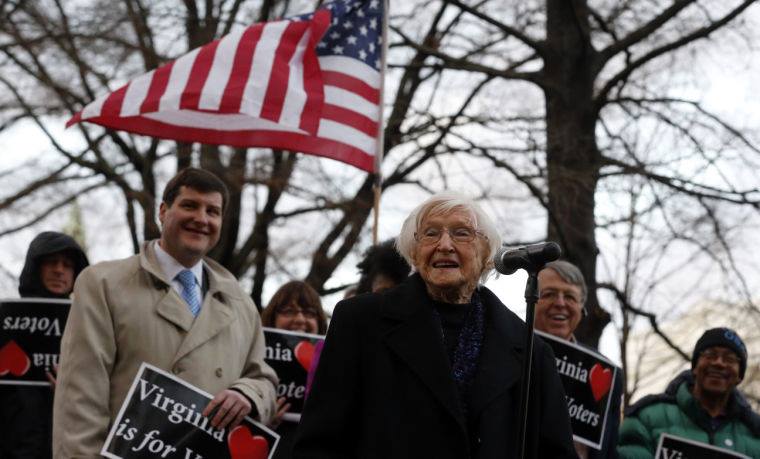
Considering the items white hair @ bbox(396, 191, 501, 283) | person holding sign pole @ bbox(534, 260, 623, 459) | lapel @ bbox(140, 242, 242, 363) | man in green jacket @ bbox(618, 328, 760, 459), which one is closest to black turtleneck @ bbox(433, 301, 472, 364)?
white hair @ bbox(396, 191, 501, 283)

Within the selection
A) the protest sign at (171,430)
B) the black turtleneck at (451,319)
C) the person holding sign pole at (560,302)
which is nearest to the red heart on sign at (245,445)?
the protest sign at (171,430)

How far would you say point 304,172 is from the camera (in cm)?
1398

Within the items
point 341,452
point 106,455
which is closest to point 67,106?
point 106,455

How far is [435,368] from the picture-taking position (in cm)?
387

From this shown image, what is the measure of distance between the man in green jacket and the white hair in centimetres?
287

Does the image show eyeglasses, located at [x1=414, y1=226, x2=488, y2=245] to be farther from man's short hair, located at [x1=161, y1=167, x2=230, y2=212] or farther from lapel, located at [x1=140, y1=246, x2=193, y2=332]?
man's short hair, located at [x1=161, y1=167, x2=230, y2=212]

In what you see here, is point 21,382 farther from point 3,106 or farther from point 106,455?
point 3,106

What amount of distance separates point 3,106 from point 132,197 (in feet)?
7.91

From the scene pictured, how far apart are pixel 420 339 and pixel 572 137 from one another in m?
9.18

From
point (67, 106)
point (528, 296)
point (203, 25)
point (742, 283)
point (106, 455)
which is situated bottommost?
point (106, 455)

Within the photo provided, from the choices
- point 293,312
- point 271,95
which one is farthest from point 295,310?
point 271,95

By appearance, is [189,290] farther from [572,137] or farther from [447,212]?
[572,137]

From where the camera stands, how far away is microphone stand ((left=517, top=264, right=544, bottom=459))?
147 inches

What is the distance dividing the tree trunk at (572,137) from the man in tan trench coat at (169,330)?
6614mm
